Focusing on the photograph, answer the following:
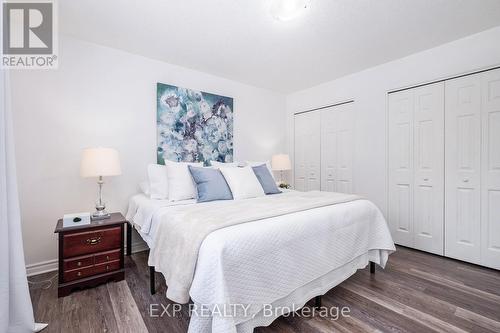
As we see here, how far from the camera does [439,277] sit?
85.8 inches

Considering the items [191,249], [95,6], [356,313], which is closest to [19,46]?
[95,6]

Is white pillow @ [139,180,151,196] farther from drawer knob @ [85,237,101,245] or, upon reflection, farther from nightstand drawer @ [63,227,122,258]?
drawer knob @ [85,237,101,245]

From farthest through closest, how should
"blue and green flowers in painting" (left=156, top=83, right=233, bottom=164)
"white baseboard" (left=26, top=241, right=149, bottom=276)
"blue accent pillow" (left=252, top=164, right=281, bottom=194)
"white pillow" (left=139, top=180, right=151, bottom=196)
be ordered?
"blue and green flowers in painting" (left=156, top=83, right=233, bottom=164) < "blue accent pillow" (left=252, top=164, right=281, bottom=194) < "white pillow" (left=139, top=180, right=151, bottom=196) < "white baseboard" (left=26, top=241, right=149, bottom=276)

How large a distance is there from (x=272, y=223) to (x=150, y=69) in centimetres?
256

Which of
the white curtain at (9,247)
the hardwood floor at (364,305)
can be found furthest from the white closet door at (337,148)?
the white curtain at (9,247)

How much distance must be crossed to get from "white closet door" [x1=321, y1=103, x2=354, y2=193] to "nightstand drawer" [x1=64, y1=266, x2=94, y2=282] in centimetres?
333

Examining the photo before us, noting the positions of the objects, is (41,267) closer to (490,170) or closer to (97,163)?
(97,163)

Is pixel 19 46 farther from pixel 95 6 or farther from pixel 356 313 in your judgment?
pixel 356 313

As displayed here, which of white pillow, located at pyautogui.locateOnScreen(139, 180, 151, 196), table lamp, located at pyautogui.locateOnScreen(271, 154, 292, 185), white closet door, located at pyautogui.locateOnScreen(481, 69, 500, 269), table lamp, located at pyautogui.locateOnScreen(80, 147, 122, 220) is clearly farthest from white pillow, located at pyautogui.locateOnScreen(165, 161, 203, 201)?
white closet door, located at pyautogui.locateOnScreen(481, 69, 500, 269)

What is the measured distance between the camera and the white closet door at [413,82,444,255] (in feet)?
8.71

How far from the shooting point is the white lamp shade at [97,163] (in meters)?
2.07

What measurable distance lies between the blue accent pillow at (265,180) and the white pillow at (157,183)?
3.62 feet

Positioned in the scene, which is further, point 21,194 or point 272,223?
point 21,194

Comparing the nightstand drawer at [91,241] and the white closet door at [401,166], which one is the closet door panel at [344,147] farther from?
the nightstand drawer at [91,241]
